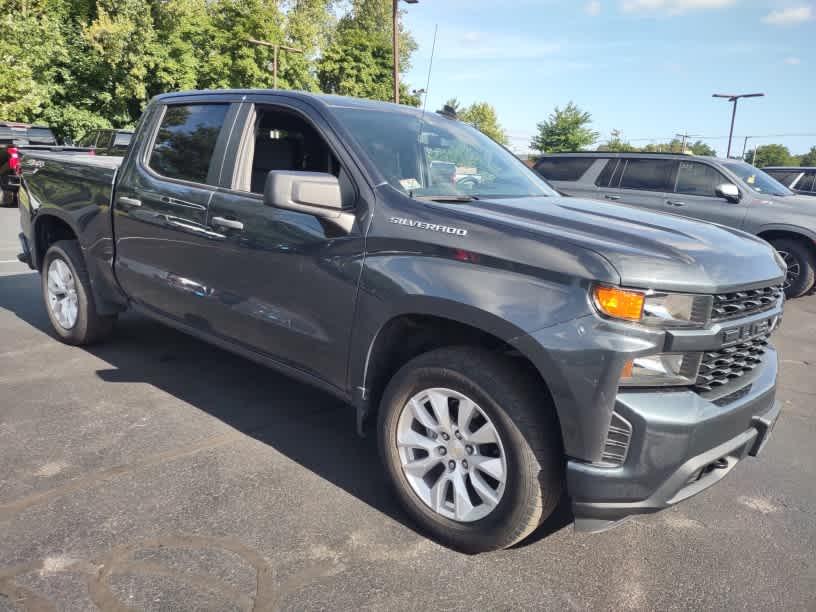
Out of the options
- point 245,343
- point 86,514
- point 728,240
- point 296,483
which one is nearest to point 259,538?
point 296,483

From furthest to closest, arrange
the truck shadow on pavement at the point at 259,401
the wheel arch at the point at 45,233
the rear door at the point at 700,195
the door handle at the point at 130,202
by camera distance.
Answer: the rear door at the point at 700,195 → the wheel arch at the point at 45,233 → the door handle at the point at 130,202 → the truck shadow on pavement at the point at 259,401

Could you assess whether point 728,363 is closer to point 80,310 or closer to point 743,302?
point 743,302

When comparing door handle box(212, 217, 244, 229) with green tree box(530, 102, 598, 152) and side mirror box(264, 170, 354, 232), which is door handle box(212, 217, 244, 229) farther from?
green tree box(530, 102, 598, 152)

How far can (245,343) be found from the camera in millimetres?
3551

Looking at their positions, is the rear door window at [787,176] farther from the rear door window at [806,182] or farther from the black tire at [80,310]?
the black tire at [80,310]

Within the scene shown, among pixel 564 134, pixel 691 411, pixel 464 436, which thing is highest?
pixel 564 134

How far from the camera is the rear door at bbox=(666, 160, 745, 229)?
29.3 ft

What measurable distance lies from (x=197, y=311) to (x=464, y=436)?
75.5 inches

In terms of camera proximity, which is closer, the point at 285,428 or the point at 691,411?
the point at 691,411

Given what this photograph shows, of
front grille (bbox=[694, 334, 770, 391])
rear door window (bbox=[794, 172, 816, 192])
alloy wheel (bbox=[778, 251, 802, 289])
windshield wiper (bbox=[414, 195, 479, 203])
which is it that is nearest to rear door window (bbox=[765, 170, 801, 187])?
rear door window (bbox=[794, 172, 816, 192])

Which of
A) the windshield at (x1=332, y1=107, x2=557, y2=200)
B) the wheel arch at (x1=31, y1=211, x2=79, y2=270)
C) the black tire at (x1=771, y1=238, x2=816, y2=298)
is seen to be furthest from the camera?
the black tire at (x1=771, y1=238, x2=816, y2=298)

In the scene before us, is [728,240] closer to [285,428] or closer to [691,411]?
[691,411]

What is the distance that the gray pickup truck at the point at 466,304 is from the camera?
2.26 m

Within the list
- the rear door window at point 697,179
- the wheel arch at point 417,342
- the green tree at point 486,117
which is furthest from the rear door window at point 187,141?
the green tree at point 486,117
